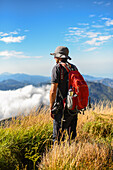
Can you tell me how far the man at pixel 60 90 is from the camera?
3.29 meters

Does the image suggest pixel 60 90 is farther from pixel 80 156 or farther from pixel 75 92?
pixel 80 156

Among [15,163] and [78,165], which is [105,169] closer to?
[78,165]

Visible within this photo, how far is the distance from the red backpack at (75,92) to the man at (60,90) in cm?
9

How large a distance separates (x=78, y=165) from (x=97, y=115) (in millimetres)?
3403

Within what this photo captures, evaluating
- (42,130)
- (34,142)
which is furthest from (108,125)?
(34,142)

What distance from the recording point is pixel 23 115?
5801 mm

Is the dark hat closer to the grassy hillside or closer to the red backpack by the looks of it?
the red backpack

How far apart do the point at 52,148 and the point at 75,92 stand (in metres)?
1.26

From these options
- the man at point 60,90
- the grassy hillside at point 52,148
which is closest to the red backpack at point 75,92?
the man at point 60,90

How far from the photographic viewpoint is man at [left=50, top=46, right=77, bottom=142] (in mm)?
3293

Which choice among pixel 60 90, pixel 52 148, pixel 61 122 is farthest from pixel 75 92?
pixel 52 148

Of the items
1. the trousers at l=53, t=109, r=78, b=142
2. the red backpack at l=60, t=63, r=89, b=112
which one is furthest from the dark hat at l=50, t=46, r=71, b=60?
the trousers at l=53, t=109, r=78, b=142

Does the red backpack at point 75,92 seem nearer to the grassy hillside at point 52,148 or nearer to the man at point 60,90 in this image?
the man at point 60,90

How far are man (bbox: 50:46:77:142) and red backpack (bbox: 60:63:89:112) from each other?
3.7 inches
